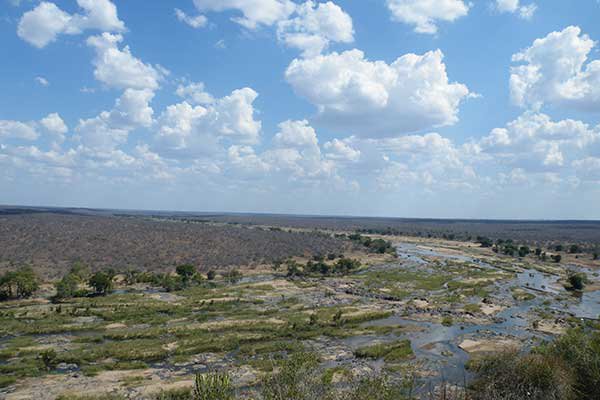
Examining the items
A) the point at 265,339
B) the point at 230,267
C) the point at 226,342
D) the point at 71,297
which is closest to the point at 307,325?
the point at 265,339

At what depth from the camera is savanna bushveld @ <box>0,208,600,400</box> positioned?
848 inches

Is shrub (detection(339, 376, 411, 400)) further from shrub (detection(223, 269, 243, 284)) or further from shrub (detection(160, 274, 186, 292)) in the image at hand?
shrub (detection(223, 269, 243, 284))

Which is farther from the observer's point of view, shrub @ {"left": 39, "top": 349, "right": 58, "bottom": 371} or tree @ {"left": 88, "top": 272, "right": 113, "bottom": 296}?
tree @ {"left": 88, "top": 272, "right": 113, "bottom": 296}

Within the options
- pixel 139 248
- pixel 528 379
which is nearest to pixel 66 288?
pixel 139 248

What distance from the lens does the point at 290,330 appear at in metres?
41.2

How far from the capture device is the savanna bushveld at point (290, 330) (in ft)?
70.6

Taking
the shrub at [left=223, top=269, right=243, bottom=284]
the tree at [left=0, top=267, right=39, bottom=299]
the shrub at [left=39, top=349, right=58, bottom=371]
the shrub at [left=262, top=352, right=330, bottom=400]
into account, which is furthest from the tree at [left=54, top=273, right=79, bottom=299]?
the shrub at [left=262, top=352, right=330, bottom=400]

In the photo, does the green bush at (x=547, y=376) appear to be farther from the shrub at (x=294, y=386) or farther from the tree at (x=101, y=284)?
the tree at (x=101, y=284)

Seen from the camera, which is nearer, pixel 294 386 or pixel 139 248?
pixel 294 386

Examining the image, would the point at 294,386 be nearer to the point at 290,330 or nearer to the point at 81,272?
the point at 290,330

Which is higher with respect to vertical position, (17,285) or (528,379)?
(528,379)

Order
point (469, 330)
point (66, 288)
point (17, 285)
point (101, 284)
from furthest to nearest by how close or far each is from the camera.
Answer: point (101, 284), point (17, 285), point (66, 288), point (469, 330)

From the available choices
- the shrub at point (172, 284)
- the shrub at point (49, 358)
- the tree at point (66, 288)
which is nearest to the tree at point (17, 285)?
the tree at point (66, 288)

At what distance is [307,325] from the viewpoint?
42750mm
